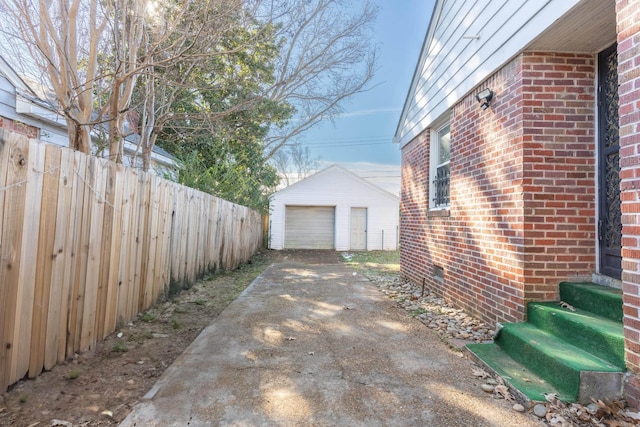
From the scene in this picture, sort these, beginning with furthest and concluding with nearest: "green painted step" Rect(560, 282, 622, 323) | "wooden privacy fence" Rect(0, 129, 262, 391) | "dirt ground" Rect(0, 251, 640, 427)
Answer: "green painted step" Rect(560, 282, 622, 323), "wooden privacy fence" Rect(0, 129, 262, 391), "dirt ground" Rect(0, 251, 640, 427)

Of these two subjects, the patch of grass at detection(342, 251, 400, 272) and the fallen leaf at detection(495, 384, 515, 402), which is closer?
the fallen leaf at detection(495, 384, 515, 402)

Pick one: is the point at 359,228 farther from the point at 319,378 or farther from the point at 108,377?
the point at 108,377

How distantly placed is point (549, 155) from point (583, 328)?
5.15 ft

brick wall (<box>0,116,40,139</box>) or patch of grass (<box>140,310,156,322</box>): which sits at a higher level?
brick wall (<box>0,116,40,139</box>)

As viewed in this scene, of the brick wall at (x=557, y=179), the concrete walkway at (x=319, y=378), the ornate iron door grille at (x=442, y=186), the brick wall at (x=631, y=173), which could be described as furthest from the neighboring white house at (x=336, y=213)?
the brick wall at (x=631, y=173)

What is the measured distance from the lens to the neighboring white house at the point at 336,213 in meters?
16.5

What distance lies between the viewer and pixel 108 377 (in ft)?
8.51

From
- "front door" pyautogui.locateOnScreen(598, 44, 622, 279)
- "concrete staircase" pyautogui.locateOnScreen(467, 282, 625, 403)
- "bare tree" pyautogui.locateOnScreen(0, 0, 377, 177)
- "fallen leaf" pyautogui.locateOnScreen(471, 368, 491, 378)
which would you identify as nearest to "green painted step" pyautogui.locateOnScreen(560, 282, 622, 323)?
"concrete staircase" pyautogui.locateOnScreen(467, 282, 625, 403)

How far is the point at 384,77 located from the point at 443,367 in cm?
1116

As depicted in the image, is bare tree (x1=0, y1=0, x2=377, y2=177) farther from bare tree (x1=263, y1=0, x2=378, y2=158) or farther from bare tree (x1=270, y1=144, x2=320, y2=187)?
bare tree (x1=270, y1=144, x2=320, y2=187)

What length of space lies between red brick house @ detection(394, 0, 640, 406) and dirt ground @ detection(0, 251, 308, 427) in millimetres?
3150

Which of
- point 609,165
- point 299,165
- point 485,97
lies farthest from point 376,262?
point 299,165

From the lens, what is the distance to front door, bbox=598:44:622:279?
3078 mm

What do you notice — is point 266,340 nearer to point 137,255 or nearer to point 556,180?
point 137,255
